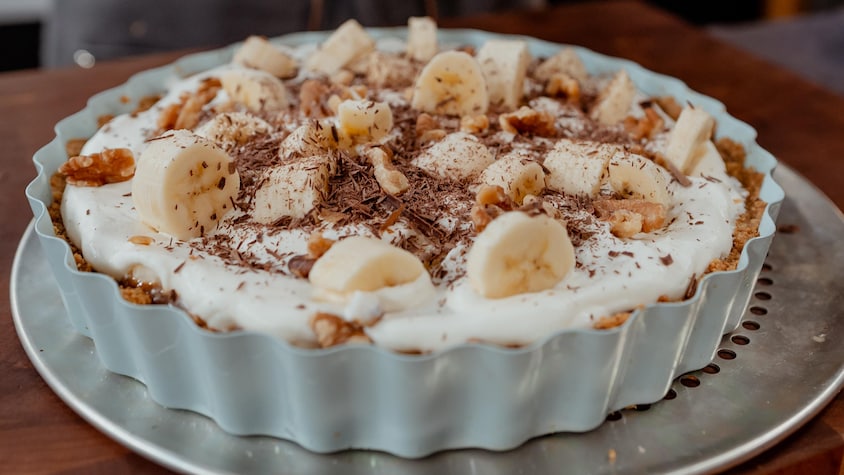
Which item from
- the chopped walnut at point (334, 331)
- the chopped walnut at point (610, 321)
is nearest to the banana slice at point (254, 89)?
the chopped walnut at point (334, 331)

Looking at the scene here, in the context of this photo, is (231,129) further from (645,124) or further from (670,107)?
(670,107)

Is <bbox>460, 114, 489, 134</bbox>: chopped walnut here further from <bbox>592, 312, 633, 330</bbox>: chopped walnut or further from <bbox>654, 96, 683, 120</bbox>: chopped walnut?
<bbox>592, 312, 633, 330</bbox>: chopped walnut

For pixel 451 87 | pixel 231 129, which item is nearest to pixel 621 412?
pixel 451 87

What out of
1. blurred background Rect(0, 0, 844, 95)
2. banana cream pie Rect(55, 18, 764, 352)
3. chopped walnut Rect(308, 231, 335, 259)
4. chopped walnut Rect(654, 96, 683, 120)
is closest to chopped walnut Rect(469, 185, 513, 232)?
banana cream pie Rect(55, 18, 764, 352)

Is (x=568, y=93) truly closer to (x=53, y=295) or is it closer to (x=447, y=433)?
(x=447, y=433)

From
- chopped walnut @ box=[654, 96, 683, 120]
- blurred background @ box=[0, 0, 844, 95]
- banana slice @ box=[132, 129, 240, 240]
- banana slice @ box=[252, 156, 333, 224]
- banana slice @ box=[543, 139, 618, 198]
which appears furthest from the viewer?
blurred background @ box=[0, 0, 844, 95]

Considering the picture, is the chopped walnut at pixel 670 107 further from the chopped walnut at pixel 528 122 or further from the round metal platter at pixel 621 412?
the round metal platter at pixel 621 412

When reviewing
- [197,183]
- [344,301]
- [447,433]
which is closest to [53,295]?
[197,183]
